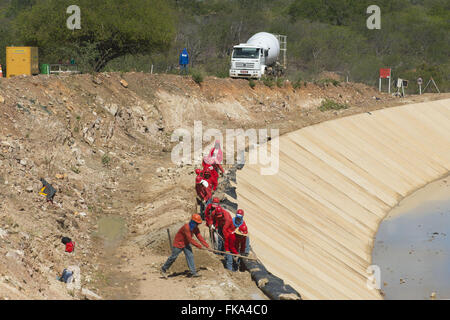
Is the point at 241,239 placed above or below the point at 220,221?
below

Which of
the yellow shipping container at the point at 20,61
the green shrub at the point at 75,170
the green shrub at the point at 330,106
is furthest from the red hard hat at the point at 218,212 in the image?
the green shrub at the point at 330,106

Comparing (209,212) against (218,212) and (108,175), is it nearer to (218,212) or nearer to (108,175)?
(218,212)

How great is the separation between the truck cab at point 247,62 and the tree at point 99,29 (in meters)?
5.45

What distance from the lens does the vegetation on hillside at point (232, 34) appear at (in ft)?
133

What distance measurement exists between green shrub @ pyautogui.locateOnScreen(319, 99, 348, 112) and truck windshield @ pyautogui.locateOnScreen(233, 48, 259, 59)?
591 cm

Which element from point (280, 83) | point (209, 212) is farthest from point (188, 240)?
point (280, 83)

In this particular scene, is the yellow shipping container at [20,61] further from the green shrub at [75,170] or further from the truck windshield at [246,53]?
the truck windshield at [246,53]

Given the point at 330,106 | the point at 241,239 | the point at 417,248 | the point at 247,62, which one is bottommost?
the point at 417,248

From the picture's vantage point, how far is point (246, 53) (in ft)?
152

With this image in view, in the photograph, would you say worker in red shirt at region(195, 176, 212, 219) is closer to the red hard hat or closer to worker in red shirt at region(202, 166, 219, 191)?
worker in red shirt at region(202, 166, 219, 191)

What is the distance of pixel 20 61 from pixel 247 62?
16604mm

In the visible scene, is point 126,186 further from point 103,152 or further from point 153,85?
point 153,85

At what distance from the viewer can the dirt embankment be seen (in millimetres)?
15938
